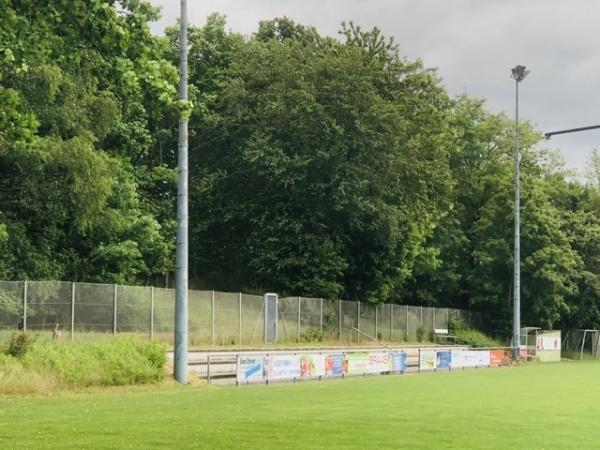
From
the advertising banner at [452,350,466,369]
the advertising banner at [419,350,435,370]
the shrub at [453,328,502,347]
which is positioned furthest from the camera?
the shrub at [453,328,502,347]

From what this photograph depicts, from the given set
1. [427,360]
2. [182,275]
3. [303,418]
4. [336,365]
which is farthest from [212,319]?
[303,418]

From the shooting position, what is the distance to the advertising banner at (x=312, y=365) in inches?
1270

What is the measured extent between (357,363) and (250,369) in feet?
27.4

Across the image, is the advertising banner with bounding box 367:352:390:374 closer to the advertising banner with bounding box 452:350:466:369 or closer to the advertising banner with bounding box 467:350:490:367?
the advertising banner with bounding box 452:350:466:369

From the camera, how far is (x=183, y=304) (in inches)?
1033

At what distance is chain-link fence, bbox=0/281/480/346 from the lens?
29.1m

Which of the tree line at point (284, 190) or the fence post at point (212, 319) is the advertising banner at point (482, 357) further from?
the fence post at point (212, 319)

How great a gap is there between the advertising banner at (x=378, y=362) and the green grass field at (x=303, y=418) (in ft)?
29.6

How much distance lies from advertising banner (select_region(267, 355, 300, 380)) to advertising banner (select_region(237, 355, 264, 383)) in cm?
48

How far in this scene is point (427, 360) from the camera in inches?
1679

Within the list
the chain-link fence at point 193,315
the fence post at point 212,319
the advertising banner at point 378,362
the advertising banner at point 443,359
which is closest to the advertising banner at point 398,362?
the advertising banner at point 378,362

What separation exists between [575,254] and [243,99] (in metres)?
33.4

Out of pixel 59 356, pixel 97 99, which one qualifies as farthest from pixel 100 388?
pixel 97 99

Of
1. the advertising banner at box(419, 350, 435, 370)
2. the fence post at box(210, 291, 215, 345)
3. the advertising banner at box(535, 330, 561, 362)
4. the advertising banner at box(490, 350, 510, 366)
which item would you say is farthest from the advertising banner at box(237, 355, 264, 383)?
the advertising banner at box(535, 330, 561, 362)
